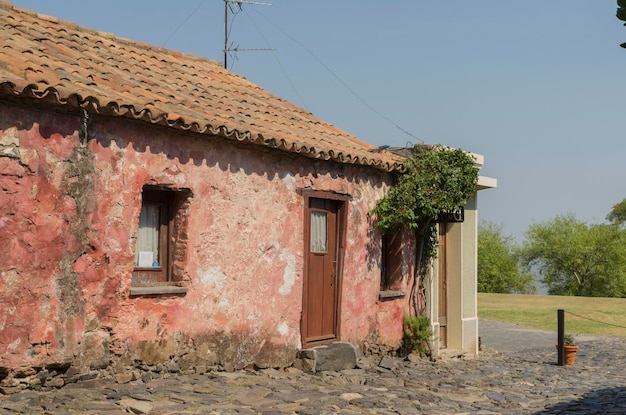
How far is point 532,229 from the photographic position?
187ft

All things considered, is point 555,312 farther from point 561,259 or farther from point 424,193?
point 561,259

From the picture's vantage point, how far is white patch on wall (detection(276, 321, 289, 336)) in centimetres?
1174

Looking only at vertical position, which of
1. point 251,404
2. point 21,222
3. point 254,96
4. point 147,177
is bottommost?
point 251,404

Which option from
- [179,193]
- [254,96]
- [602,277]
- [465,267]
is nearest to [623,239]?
[602,277]

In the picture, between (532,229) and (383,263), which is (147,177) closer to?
(383,263)

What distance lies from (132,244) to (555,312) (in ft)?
70.9

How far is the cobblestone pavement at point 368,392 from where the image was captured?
8531 mm

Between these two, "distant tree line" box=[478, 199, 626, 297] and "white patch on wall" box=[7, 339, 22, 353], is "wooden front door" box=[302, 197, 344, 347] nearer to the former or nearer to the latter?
"white patch on wall" box=[7, 339, 22, 353]

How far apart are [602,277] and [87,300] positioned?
47.3 m

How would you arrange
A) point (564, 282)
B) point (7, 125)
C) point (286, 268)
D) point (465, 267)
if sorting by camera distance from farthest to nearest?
point (564, 282) < point (465, 267) < point (286, 268) < point (7, 125)

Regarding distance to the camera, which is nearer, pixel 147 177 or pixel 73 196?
pixel 73 196

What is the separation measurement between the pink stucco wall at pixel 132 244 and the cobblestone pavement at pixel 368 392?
0.44 m

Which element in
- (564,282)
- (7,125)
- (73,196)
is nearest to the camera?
(7,125)

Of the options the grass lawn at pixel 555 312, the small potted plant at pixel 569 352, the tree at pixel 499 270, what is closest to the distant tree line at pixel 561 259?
the tree at pixel 499 270
